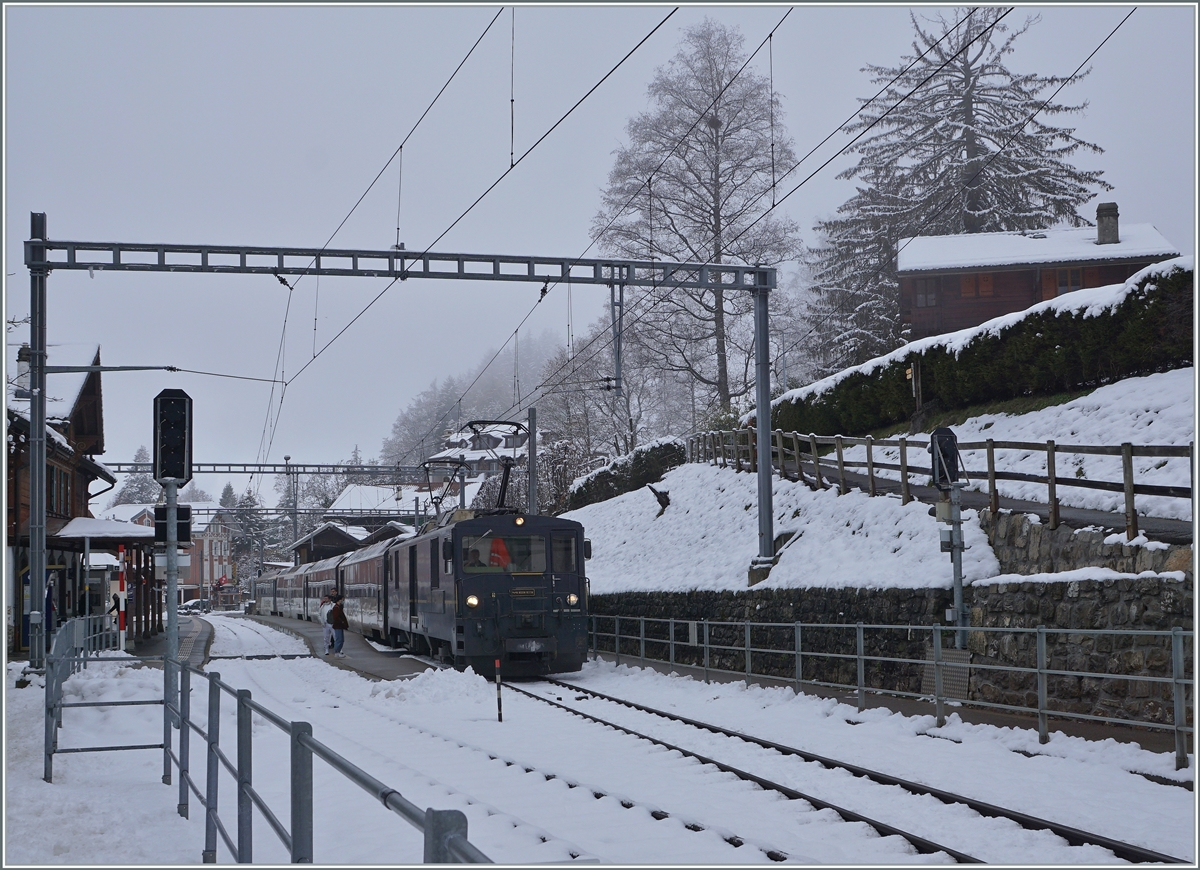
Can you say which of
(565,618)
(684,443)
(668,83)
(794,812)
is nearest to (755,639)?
(565,618)

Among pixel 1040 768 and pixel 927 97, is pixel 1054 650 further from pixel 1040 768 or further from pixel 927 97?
pixel 927 97

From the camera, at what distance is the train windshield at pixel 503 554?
69.3ft

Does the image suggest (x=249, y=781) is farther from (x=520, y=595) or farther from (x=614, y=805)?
(x=520, y=595)

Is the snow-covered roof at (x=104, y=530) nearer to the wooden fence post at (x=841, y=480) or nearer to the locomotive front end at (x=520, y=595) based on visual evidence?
the locomotive front end at (x=520, y=595)

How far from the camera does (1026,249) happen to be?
133 ft

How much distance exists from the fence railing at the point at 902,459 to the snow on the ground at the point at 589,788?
327 cm

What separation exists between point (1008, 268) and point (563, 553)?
24296mm

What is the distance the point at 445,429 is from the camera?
395 ft

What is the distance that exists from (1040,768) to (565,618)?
11.8 m

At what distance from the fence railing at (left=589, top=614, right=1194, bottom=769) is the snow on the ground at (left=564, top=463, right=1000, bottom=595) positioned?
0.88m

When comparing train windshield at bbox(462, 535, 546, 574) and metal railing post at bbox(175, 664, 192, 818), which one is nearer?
metal railing post at bbox(175, 664, 192, 818)

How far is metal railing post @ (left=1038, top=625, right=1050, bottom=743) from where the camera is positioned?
1091cm

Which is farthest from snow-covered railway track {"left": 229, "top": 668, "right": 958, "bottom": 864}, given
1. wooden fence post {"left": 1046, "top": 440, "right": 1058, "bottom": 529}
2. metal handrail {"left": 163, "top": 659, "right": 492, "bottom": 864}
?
wooden fence post {"left": 1046, "top": 440, "right": 1058, "bottom": 529}

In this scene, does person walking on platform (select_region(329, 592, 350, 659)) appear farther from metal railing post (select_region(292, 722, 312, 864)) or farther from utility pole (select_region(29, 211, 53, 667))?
metal railing post (select_region(292, 722, 312, 864))
